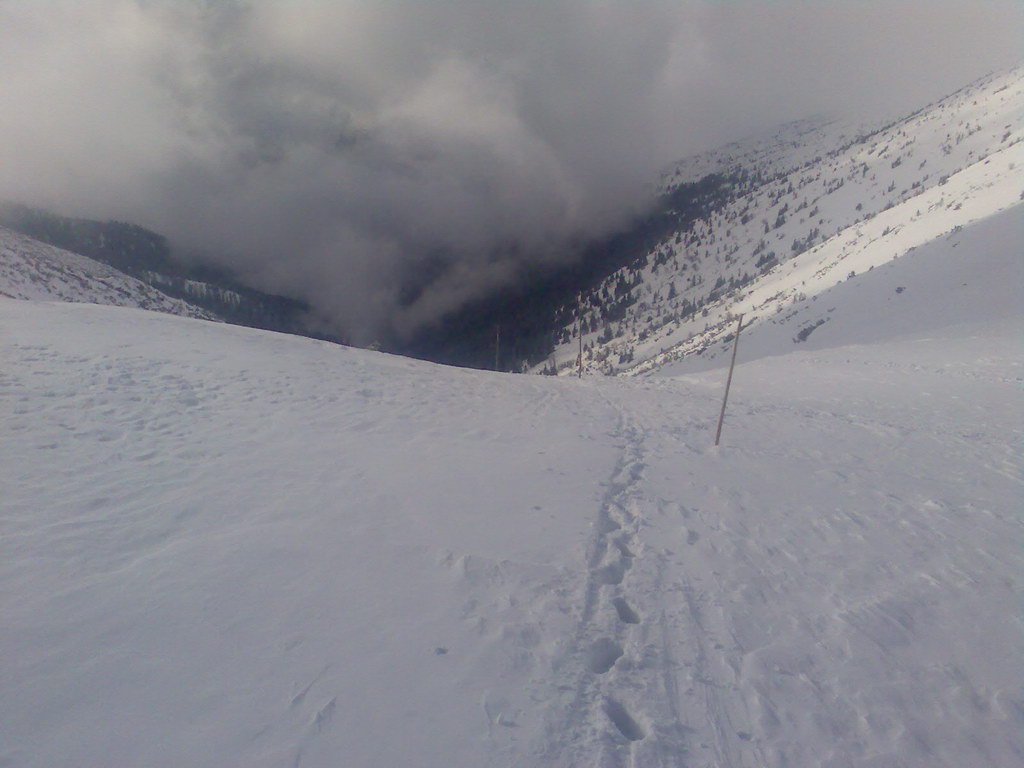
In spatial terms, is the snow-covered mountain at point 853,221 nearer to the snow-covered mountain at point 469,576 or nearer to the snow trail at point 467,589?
the snow-covered mountain at point 469,576

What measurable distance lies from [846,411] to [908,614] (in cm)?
1368

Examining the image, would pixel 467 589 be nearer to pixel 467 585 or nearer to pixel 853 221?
pixel 467 585

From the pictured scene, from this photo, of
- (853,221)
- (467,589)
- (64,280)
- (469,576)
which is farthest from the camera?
(64,280)

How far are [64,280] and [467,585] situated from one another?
215 metres

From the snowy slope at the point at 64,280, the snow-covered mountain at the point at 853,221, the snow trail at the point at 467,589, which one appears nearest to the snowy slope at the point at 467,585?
the snow trail at the point at 467,589

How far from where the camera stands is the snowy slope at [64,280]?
490 ft

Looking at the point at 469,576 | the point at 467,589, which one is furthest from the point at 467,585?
the point at 469,576

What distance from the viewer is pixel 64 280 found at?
538 feet

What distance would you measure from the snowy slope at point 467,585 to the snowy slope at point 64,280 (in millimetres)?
171794

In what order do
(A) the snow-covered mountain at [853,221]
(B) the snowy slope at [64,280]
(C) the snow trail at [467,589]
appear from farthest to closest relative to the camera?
(B) the snowy slope at [64,280]
(A) the snow-covered mountain at [853,221]
(C) the snow trail at [467,589]

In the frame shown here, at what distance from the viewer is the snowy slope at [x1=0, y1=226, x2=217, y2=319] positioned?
149250 mm

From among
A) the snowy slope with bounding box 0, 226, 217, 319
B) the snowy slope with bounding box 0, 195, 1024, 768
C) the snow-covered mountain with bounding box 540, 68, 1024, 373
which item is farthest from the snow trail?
the snowy slope with bounding box 0, 226, 217, 319

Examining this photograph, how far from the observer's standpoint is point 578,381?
2358 cm

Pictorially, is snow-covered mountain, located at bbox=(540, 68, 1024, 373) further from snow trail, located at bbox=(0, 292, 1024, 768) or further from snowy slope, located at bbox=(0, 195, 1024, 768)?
snow trail, located at bbox=(0, 292, 1024, 768)
